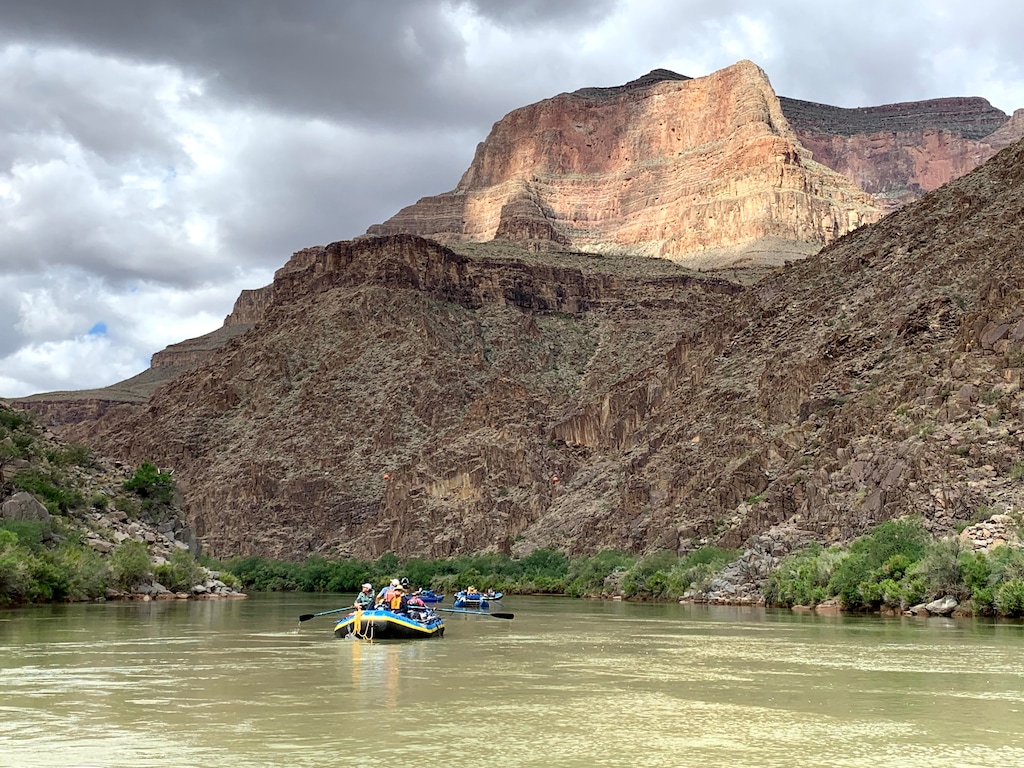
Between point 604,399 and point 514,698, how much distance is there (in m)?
96.5

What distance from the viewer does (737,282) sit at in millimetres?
172125

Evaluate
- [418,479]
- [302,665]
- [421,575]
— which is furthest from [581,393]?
[302,665]

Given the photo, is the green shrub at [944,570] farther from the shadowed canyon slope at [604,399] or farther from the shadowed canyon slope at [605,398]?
the shadowed canyon slope at [605,398]

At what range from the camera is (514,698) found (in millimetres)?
24781

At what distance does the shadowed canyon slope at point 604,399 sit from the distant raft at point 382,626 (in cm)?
3189

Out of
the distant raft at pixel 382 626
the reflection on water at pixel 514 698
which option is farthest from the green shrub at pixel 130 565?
the distant raft at pixel 382 626

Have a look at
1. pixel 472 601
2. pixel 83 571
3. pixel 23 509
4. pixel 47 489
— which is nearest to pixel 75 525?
pixel 47 489

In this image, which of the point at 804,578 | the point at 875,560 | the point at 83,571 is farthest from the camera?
the point at 804,578

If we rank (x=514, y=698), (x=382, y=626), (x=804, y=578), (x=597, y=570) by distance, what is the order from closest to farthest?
(x=514, y=698) → (x=382, y=626) → (x=804, y=578) → (x=597, y=570)

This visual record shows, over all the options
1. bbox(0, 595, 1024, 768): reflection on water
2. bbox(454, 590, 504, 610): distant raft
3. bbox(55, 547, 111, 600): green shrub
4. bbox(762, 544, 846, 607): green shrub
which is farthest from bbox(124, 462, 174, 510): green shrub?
bbox(762, 544, 846, 607): green shrub

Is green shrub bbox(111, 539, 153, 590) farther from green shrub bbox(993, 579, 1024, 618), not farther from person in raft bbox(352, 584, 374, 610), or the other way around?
green shrub bbox(993, 579, 1024, 618)

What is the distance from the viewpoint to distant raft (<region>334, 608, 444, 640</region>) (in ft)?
132

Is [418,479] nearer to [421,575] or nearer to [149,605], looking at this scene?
[421,575]

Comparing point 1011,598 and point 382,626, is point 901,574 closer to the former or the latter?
point 1011,598
